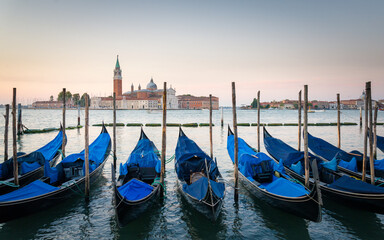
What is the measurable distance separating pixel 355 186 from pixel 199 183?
2.67 m

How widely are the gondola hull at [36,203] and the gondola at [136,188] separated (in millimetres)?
871

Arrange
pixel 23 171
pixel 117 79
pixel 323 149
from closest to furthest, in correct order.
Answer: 1. pixel 23 171
2. pixel 323 149
3. pixel 117 79

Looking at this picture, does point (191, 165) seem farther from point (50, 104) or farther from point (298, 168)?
point (50, 104)

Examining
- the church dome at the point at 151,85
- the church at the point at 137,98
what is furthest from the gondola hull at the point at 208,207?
the church dome at the point at 151,85

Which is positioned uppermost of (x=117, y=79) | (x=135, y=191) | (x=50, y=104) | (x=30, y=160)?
(x=117, y=79)

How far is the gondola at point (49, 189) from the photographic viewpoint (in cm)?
401

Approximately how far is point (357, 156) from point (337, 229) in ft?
10.6

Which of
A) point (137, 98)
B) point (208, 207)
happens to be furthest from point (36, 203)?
point (137, 98)

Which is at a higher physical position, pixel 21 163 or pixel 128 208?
pixel 21 163

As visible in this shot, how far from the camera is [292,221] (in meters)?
4.41

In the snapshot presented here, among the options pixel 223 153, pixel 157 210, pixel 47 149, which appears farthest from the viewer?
pixel 223 153

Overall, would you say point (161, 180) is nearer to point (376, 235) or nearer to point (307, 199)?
point (307, 199)

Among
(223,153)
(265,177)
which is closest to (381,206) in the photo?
(265,177)

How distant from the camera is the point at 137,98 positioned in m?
89.6
